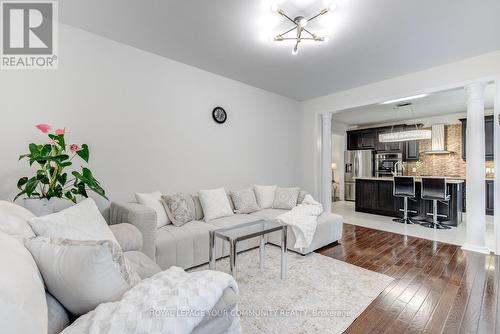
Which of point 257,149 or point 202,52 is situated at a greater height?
point 202,52

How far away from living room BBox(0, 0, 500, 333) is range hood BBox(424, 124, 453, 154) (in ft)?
9.41

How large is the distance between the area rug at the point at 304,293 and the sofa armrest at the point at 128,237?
1036mm

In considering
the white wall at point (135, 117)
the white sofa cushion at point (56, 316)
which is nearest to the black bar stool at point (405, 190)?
the white wall at point (135, 117)

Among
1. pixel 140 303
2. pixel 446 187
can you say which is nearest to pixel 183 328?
pixel 140 303

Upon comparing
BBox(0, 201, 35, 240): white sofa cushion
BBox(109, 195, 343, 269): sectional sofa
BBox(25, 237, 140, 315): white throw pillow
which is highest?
BBox(0, 201, 35, 240): white sofa cushion

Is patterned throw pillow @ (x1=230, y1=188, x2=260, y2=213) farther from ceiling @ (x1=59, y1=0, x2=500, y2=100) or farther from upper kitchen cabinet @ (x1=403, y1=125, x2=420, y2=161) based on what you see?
upper kitchen cabinet @ (x1=403, y1=125, x2=420, y2=161)

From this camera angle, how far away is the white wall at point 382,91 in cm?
328

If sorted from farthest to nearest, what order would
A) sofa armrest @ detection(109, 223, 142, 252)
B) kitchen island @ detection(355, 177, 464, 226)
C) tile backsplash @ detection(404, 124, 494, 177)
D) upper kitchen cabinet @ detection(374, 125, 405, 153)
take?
upper kitchen cabinet @ detection(374, 125, 405, 153) → tile backsplash @ detection(404, 124, 494, 177) → kitchen island @ detection(355, 177, 464, 226) → sofa armrest @ detection(109, 223, 142, 252)

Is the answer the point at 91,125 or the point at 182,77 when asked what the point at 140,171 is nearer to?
the point at 91,125

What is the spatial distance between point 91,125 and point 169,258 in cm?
181

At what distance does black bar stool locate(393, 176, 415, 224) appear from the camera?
16.1 ft

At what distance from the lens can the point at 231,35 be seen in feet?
9.06

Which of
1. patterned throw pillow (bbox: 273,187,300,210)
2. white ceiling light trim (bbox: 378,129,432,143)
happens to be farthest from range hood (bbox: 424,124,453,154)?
patterned throw pillow (bbox: 273,187,300,210)

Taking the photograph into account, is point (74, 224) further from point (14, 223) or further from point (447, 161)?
point (447, 161)
